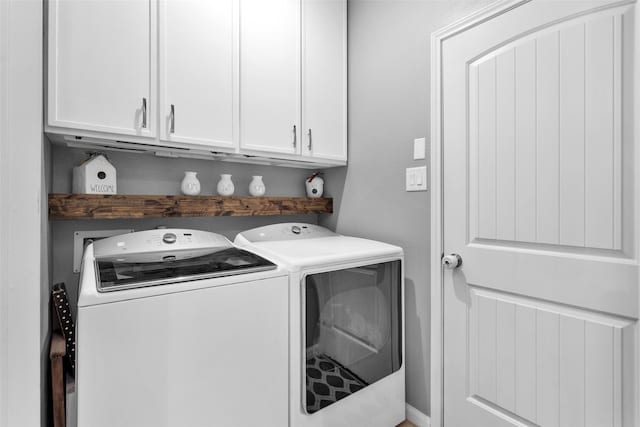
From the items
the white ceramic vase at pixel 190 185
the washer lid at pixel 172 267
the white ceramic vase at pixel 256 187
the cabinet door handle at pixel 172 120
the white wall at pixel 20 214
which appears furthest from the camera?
the white ceramic vase at pixel 256 187

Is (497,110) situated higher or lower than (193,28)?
lower

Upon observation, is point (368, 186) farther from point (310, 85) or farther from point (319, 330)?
point (319, 330)

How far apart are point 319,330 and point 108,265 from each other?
0.90m

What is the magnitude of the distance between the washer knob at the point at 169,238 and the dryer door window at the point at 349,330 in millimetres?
694

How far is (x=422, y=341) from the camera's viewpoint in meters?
1.68

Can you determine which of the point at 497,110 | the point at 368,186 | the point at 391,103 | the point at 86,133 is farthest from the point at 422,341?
the point at 86,133

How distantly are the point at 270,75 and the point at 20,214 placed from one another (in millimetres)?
1295

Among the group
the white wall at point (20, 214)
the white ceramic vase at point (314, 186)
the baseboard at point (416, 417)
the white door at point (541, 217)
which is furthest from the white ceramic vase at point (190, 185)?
the baseboard at point (416, 417)

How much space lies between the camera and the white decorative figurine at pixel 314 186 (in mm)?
2191

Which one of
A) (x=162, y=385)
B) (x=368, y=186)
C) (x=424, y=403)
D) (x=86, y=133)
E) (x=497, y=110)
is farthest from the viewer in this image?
(x=368, y=186)

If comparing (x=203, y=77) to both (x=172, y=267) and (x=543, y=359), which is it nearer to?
(x=172, y=267)

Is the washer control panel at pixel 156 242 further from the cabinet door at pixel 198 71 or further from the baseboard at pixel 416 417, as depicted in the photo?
the baseboard at pixel 416 417

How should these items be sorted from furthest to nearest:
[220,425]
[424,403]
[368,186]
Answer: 1. [368,186]
2. [424,403]
3. [220,425]

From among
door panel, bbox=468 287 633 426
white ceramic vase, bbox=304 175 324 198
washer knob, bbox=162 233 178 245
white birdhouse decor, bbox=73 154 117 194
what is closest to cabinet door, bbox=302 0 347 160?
white ceramic vase, bbox=304 175 324 198
